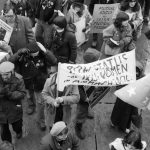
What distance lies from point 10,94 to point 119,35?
8.15 ft

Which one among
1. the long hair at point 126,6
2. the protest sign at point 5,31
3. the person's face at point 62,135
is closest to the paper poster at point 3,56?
the protest sign at point 5,31

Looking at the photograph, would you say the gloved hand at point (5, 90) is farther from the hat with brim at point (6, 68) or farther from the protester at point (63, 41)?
the protester at point (63, 41)

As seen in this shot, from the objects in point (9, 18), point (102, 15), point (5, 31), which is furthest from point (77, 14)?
point (5, 31)

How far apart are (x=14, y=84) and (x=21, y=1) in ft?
6.93

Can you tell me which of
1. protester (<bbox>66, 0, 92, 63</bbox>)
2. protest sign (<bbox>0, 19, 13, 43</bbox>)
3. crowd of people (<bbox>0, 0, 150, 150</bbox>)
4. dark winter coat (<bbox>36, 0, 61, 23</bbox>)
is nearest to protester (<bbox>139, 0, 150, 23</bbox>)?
crowd of people (<bbox>0, 0, 150, 150</bbox>)

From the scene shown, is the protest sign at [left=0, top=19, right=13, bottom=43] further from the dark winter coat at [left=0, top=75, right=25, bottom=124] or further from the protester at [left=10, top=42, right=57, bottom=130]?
the dark winter coat at [left=0, top=75, right=25, bottom=124]

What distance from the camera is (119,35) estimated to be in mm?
6449

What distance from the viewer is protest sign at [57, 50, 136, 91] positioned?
15.7 feet

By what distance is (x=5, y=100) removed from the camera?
5.06m

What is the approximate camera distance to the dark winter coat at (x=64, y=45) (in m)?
5.76

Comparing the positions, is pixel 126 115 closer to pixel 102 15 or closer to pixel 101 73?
pixel 101 73

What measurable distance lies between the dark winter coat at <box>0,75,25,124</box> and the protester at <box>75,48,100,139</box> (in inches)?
36.2

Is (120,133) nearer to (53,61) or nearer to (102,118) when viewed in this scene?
(102,118)

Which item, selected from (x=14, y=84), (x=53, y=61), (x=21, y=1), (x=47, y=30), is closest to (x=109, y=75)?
(x=53, y=61)
